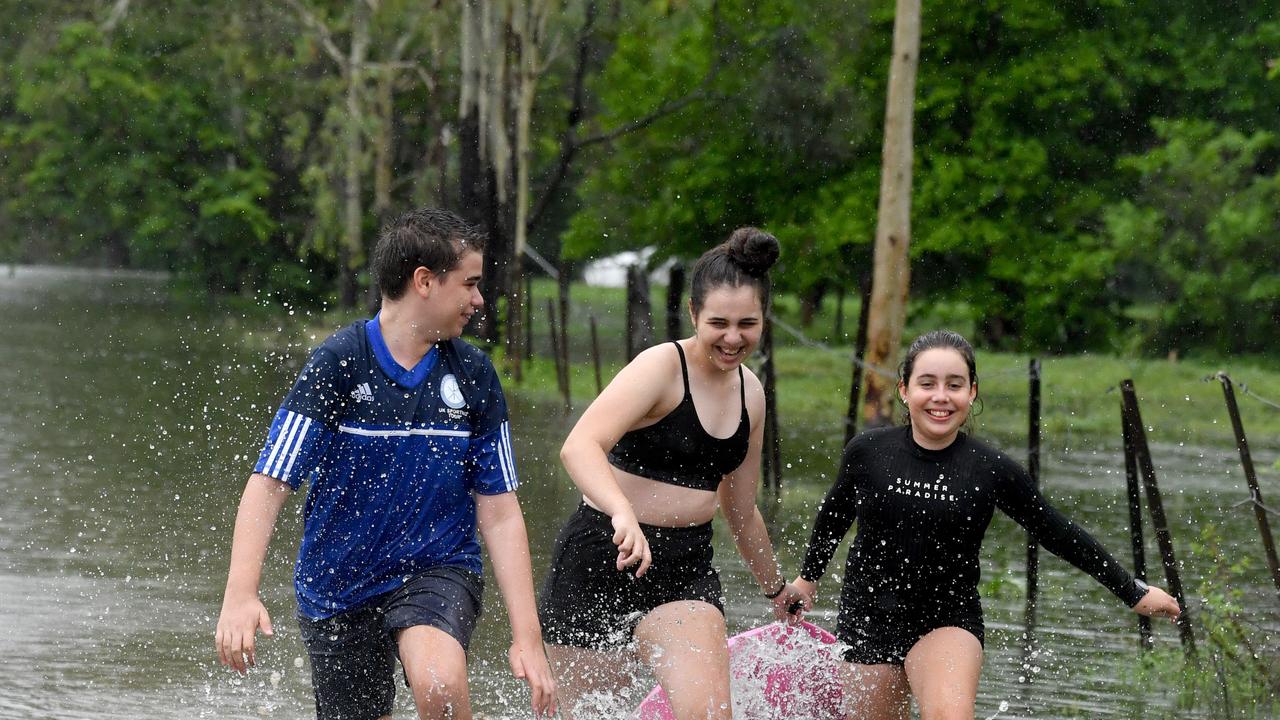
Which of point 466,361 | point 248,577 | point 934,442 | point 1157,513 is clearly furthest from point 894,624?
point 1157,513

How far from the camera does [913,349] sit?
6348 millimetres

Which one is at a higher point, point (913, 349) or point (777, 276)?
point (913, 349)

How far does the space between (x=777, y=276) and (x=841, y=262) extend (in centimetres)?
213

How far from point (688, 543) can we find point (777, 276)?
121 feet

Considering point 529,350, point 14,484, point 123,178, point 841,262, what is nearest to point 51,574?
point 14,484

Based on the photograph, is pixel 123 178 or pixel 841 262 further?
pixel 123 178

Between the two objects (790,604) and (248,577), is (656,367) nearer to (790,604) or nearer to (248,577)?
(790,604)

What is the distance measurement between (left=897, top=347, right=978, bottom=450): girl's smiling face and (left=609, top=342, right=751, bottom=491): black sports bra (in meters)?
0.57

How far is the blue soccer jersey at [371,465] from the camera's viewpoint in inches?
209

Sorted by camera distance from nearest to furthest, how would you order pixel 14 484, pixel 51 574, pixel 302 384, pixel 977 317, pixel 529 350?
→ pixel 302 384, pixel 51 574, pixel 14 484, pixel 529 350, pixel 977 317

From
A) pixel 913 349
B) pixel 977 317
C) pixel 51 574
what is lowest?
pixel 977 317

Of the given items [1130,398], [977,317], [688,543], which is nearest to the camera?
[688,543]

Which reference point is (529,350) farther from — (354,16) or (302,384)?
(302,384)

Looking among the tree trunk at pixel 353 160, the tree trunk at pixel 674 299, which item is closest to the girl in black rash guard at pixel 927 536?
the tree trunk at pixel 674 299
